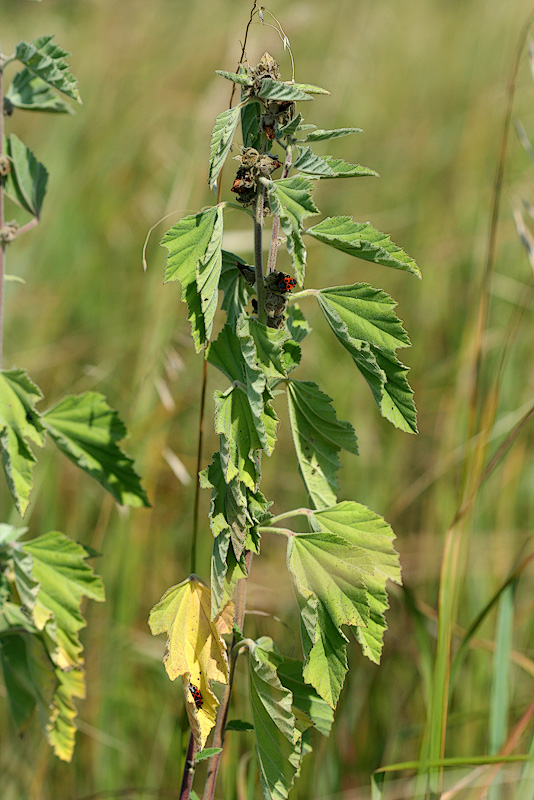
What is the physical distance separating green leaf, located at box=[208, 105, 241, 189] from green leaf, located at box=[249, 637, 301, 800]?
1.96 feet

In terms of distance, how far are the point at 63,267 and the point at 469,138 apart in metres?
2.03

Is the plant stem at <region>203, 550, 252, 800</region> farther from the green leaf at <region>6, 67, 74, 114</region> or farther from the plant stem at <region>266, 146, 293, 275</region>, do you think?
the green leaf at <region>6, 67, 74, 114</region>

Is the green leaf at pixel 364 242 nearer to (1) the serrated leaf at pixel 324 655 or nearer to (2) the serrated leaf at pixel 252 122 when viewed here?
(2) the serrated leaf at pixel 252 122

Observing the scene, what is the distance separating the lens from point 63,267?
Result: 2.93m

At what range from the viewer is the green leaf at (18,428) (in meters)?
1.14

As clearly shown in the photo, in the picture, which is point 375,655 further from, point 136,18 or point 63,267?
point 136,18

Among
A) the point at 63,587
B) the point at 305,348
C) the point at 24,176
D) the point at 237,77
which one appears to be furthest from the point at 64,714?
the point at 305,348

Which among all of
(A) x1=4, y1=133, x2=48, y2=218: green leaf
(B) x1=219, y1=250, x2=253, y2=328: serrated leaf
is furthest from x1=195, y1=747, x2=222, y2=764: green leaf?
(A) x1=4, y1=133, x2=48, y2=218: green leaf

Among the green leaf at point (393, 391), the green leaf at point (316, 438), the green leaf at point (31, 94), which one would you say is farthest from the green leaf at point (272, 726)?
the green leaf at point (31, 94)

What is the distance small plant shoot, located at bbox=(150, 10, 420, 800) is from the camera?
84 centimetres

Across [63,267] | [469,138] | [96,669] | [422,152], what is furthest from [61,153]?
[96,669]

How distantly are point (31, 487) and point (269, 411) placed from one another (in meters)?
0.52

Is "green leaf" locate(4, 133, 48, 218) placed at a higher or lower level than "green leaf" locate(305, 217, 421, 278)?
higher

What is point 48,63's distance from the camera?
3.81ft
